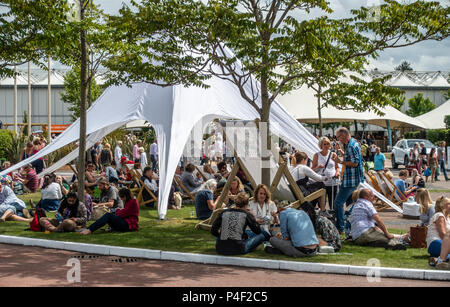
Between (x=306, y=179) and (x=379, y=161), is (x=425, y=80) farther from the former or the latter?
(x=306, y=179)

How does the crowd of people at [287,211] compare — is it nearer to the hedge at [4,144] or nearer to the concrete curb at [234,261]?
the concrete curb at [234,261]

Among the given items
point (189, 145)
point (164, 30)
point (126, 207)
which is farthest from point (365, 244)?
point (189, 145)

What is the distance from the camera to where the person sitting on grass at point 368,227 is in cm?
931

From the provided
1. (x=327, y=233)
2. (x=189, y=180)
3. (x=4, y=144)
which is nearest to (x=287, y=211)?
(x=327, y=233)

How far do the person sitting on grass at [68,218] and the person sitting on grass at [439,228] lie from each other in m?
6.60

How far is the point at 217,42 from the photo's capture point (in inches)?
431

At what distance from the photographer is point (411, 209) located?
13117mm

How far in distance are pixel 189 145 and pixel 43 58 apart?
837 centimetres

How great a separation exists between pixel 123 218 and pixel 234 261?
11.2ft

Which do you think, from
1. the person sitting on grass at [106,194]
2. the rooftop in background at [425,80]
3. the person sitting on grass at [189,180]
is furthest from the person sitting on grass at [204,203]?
the rooftop in background at [425,80]

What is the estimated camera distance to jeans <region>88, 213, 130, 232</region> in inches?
423
